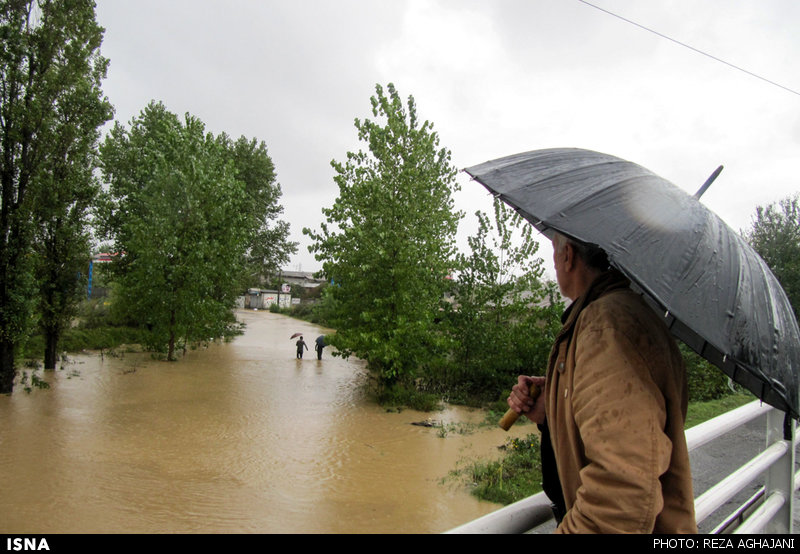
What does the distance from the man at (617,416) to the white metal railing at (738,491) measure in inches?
4.8

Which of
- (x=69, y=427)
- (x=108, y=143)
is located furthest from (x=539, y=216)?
(x=108, y=143)

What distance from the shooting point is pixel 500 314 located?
17.0 metres

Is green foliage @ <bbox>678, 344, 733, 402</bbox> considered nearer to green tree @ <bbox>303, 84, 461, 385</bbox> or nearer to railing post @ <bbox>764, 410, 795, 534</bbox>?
green tree @ <bbox>303, 84, 461, 385</bbox>

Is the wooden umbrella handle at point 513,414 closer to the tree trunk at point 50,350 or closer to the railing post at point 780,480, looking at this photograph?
the railing post at point 780,480

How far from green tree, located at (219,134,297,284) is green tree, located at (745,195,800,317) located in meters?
25.1

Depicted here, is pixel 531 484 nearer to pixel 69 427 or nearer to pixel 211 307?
pixel 69 427

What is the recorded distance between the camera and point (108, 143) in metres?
25.9

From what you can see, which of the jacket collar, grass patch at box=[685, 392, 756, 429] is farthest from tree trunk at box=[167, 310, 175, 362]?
the jacket collar

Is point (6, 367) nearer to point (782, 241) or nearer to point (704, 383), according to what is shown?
point (704, 383)

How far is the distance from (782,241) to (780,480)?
87.9ft

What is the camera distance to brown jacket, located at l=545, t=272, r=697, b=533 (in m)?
1.18

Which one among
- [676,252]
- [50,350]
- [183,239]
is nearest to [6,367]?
[50,350]

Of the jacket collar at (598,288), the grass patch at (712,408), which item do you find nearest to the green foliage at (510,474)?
the grass patch at (712,408)

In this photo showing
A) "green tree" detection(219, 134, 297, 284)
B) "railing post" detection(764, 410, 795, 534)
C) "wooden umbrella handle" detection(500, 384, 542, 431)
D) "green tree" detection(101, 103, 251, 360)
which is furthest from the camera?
"green tree" detection(219, 134, 297, 284)
